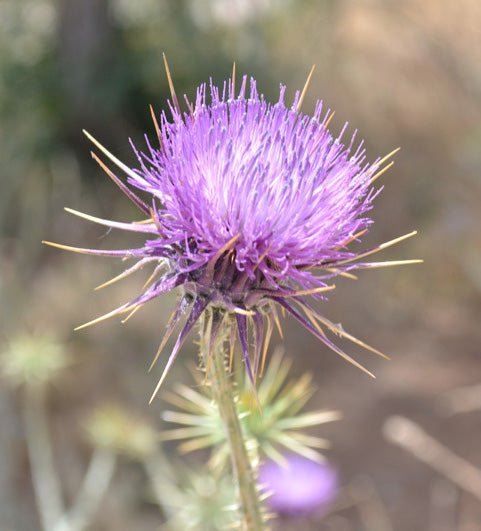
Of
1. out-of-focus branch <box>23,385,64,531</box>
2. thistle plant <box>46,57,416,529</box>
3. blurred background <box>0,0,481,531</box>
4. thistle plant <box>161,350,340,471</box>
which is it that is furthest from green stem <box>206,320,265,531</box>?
blurred background <box>0,0,481,531</box>

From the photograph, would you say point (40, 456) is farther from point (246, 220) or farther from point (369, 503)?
point (246, 220)

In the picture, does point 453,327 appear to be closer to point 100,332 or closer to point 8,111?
point 100,332

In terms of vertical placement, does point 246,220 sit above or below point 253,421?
above

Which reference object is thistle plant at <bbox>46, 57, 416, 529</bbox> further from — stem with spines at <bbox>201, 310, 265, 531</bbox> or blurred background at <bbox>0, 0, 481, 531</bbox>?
blurred background at <bbox>0, 0, 481, 531</bbox>

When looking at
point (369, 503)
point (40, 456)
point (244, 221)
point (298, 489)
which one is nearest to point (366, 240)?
point (369, 503)

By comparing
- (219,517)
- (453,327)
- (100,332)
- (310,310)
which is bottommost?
(100,332)

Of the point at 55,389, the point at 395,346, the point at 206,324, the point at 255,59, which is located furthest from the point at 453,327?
the point at 206,324

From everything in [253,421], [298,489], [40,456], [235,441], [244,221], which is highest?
[244,221]

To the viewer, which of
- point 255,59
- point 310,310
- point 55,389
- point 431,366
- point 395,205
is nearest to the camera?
point 310,310
